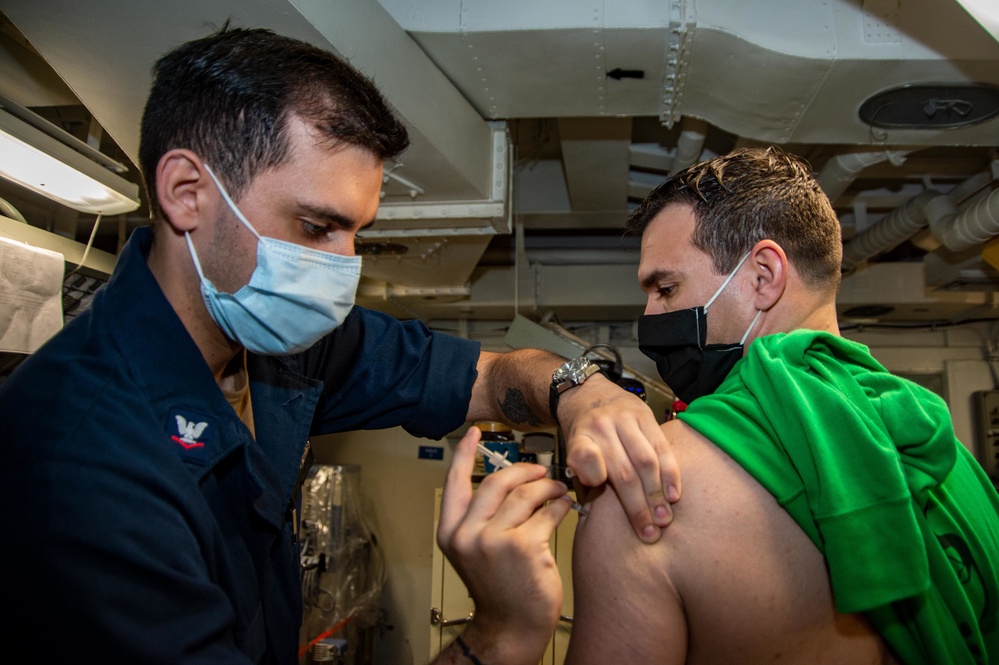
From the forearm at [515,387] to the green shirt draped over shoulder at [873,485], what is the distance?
0.60m

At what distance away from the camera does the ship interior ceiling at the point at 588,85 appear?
1.78 m

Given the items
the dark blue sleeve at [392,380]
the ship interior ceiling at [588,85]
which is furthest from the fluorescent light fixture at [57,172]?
the dark blue sleeve at [392,380]

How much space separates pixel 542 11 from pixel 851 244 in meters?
3.18

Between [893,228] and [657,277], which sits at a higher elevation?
[893,228]

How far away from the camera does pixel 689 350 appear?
5.04ft

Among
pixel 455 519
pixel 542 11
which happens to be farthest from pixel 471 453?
pixel 542 11

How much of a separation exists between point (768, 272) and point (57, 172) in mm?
2264

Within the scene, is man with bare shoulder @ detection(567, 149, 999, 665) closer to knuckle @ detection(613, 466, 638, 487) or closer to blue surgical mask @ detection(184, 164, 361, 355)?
knuckle @ detection(613, 466, 638, 487)

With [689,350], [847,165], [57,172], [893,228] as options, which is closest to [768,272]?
[689,350]

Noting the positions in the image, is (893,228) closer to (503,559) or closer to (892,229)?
(892,229)

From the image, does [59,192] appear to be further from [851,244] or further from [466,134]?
[851,244]

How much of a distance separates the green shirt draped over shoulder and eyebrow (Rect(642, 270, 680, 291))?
0.46 m

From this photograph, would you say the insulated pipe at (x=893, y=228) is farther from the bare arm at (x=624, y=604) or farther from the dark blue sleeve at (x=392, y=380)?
the bare arm at (x=624, y=604)

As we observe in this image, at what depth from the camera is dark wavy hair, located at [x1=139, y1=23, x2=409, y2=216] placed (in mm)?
1324
